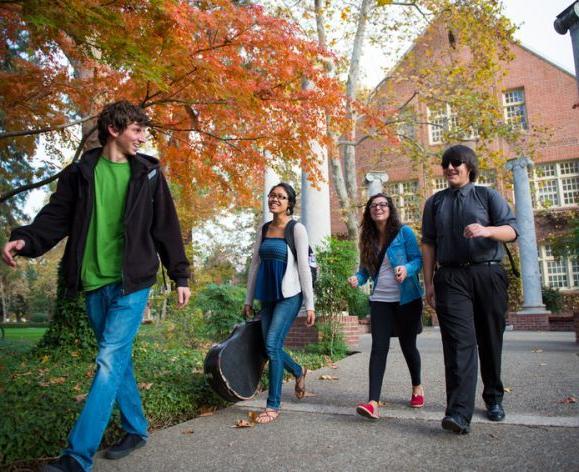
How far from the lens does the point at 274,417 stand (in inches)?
162

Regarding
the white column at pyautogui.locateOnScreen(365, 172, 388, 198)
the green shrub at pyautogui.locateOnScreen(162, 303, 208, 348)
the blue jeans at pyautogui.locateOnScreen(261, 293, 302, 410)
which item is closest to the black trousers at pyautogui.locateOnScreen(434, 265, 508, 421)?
the blue jeans at pyautogui.locateOnScreen(261, 293, 302, 410)

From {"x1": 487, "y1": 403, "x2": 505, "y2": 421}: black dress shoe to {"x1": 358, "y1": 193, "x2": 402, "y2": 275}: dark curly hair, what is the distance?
4.60ft

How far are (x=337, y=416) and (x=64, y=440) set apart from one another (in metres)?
2.04

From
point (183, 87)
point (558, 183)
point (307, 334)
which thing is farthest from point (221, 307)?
point (558, 183)

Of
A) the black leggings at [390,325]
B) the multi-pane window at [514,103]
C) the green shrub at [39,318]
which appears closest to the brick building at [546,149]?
the multi-pane window at [514,103]

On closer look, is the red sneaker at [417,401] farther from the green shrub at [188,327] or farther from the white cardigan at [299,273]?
the green shrub at [188,327]

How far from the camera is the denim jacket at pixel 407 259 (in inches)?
167

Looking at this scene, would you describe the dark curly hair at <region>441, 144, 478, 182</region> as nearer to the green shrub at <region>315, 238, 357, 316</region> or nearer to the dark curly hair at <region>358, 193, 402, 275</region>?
the dark curly hair at <region>358, 193, 402, 275</region>

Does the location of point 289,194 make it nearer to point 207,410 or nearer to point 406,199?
point 207,410

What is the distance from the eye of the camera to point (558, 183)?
23.9m

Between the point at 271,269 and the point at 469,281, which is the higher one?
the point at 271,269

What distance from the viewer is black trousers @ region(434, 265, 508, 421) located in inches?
141

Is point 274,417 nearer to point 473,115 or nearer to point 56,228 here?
point 56,228

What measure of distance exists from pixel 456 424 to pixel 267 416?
1461 mm
